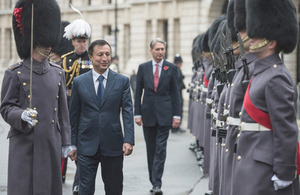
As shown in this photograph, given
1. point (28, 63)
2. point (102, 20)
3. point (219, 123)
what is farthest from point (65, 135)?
point (102, 20)

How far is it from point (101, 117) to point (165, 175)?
390 cm

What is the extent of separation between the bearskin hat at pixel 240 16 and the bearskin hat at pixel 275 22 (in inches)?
27.2

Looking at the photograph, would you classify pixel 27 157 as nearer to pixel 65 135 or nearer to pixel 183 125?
pixel 65 135

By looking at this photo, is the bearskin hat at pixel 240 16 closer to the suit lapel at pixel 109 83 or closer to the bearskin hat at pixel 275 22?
the bearskin hat at pixel 275 22

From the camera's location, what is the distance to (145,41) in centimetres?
3791

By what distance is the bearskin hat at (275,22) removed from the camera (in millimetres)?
5297

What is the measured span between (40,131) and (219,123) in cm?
201

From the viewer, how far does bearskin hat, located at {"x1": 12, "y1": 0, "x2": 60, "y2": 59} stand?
246 inches

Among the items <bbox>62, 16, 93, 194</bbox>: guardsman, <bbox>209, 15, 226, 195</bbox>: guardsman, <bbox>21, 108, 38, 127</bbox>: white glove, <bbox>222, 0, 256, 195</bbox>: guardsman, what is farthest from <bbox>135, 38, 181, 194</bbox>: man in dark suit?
<bbox>21, 108, 38, 127</bbox>: white glove

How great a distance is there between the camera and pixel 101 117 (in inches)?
271

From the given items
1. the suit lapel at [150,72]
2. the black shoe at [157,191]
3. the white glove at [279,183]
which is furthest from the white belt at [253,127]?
the suit lapel at [150,72]

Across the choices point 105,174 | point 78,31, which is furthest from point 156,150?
point 105,174

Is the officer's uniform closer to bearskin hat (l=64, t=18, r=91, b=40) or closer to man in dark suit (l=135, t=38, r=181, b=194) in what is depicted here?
bearskin hat (l=64, t=18, r=91, b=40)

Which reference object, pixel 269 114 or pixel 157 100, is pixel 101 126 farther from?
pixel 157 100
